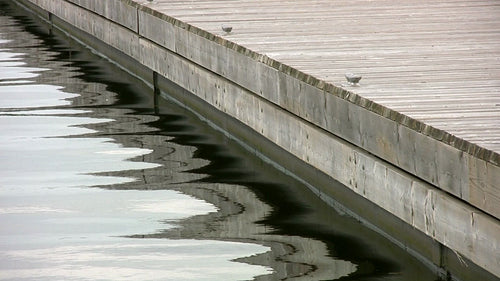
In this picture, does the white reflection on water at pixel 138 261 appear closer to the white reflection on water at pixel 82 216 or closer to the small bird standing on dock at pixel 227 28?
the white reflection on water at pixel 82 216

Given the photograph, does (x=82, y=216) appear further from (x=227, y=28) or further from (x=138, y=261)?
(x=227, y=28)

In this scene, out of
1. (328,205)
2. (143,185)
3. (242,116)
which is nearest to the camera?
(328,205)

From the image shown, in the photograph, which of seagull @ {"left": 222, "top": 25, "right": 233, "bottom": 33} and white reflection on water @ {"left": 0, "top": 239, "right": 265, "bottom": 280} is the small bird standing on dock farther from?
white reflection on water @ {"left": 0, "top": 239, "right": 265, "bottom": 280}

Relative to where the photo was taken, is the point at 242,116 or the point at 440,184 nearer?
the point at 440,184

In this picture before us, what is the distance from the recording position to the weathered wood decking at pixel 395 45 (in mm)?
6445

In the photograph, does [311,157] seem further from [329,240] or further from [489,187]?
[489,187]

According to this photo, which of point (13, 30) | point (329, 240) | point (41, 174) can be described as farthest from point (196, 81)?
point (13, 30)

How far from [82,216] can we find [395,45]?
8.46 feet

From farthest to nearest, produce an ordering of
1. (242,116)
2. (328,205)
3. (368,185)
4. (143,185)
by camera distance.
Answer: (242,116) < (143,185) < (328,205) < (368,185)

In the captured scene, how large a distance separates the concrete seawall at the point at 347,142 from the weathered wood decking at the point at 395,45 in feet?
0.32

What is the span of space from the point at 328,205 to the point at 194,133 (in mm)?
2204

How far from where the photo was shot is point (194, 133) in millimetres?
9195

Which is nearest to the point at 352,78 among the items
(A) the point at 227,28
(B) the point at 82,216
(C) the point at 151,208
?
(C) the point at 151,208

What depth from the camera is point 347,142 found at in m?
6.71
